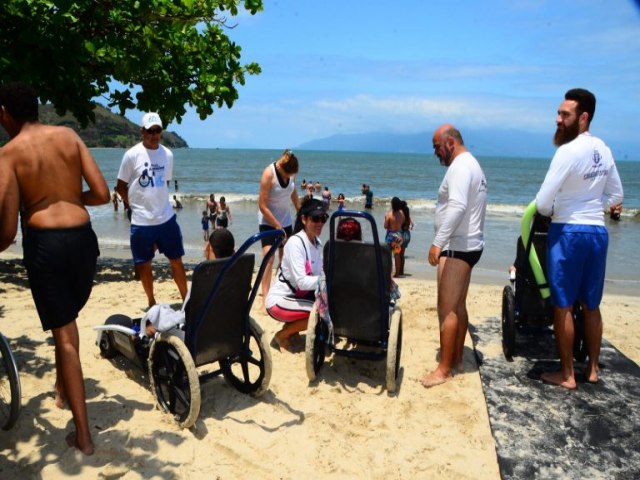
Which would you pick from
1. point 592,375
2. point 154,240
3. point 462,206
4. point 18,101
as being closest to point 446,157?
point 462,206

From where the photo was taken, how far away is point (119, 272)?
808cm

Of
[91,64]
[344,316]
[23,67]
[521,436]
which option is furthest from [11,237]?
[91,64]

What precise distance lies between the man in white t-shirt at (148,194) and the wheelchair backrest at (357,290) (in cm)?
197

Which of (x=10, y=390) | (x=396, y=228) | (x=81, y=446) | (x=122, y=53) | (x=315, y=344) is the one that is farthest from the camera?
(x=396, y=228)

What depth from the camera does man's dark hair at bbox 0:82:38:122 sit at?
279 centimetres

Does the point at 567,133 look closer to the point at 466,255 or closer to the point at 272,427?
the point at 466,255

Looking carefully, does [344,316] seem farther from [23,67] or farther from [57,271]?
[23,67]

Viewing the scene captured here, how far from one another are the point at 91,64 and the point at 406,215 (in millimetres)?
5912

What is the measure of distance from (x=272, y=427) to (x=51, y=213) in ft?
6.17

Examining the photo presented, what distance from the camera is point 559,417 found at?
3549mm

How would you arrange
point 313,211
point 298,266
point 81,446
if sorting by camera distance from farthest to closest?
point 298,266
point 313,211
point 81,446

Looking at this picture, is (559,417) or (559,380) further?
(559,380)

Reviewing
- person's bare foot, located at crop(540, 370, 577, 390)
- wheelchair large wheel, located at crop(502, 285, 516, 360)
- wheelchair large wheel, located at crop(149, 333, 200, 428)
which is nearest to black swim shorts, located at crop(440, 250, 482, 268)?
wheelchair large wheel, located at crop(502, 285, 516, 360)

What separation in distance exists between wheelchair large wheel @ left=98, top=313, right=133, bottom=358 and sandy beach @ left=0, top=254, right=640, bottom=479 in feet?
0.24
